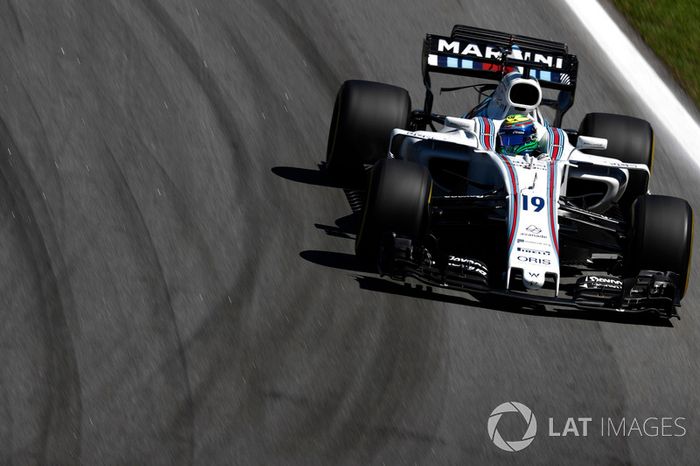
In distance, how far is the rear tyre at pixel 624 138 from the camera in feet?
40.5

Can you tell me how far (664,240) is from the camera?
10.5 metres

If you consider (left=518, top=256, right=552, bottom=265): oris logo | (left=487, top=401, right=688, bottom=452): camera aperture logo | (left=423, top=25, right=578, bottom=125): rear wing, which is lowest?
(left=487, top=401, right=688, bottom=452): camera aperture logo

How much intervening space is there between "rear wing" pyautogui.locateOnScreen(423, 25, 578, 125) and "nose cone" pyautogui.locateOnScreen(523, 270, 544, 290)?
10.1ft

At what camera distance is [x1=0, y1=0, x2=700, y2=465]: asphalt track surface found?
882cm

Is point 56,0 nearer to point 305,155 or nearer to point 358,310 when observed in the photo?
point 305,155

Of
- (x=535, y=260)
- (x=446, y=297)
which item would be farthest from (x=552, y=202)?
(x=446, y=297)

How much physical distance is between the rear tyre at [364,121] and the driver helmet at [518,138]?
3.31 feet

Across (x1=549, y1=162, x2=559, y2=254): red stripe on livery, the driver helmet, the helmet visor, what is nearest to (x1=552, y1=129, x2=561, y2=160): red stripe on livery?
the driver helmet

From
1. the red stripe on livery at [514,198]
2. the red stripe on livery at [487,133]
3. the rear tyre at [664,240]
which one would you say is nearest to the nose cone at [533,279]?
the red stripe on livery at [514,198]

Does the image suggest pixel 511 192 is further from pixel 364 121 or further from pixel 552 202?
pixel 364 121

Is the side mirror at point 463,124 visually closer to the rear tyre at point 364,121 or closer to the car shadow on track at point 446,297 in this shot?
the rear tyre at point 364,121

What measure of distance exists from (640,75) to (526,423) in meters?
7.38

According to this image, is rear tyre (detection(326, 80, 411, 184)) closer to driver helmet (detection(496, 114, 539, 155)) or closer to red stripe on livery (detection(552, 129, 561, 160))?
driver helmet (detection(496, 114, 539, 155))

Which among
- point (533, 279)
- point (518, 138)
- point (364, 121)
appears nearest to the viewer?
point (533, 279)
